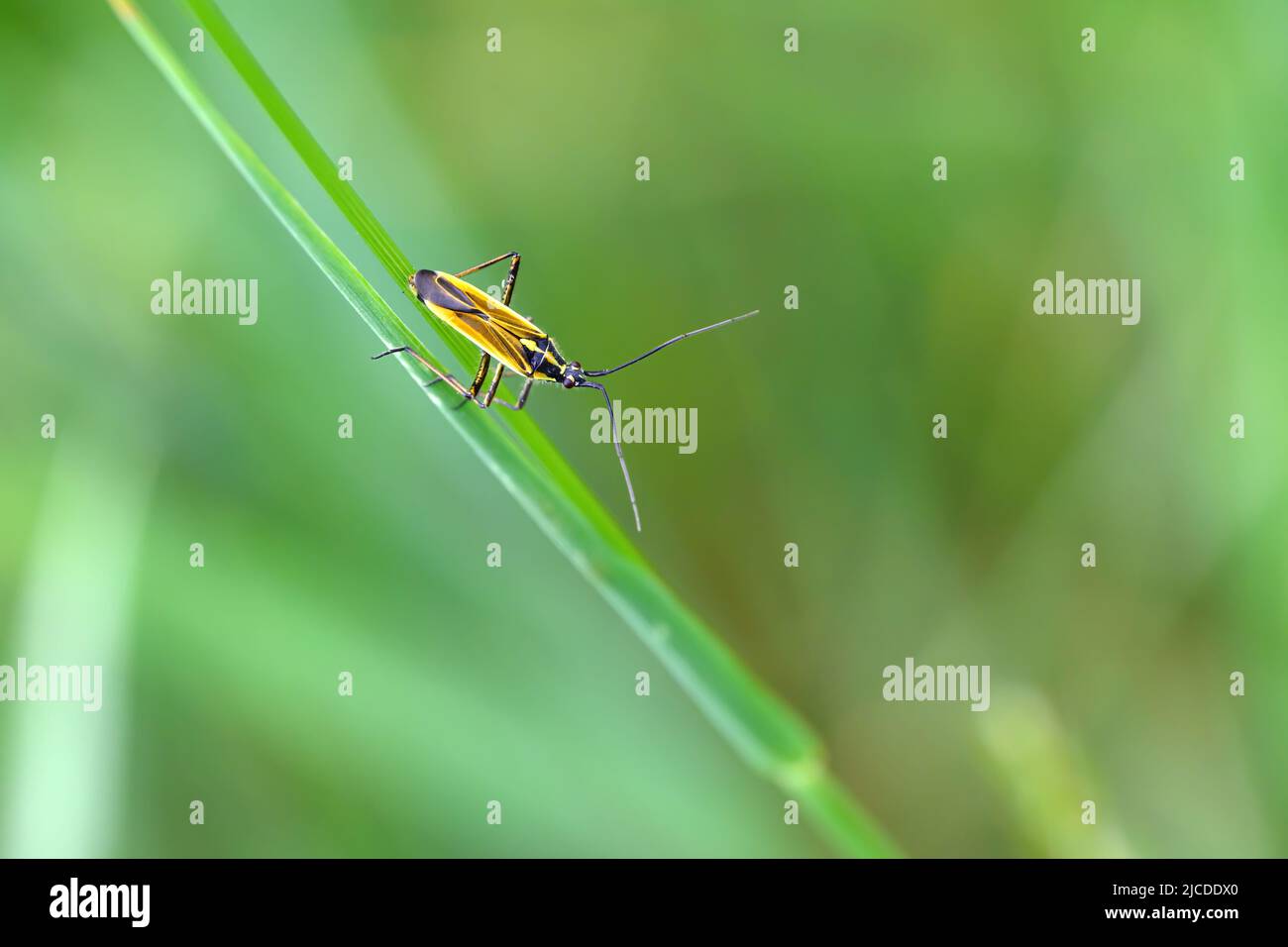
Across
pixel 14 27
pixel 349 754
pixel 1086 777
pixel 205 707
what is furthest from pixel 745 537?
pixel 14 27

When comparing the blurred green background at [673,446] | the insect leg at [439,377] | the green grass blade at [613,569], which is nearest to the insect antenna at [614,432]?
the blurred green background at [673,446]

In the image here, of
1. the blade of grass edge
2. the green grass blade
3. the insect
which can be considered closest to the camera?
the green grass blade

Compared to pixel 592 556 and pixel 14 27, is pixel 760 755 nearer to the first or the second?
pixel 592 556

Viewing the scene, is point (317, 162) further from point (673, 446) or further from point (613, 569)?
point (673, 446)

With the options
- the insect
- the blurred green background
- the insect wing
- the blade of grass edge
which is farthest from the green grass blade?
the blurred green background

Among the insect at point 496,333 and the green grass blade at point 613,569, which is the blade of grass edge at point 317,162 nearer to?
the green grass blade at point 613,569

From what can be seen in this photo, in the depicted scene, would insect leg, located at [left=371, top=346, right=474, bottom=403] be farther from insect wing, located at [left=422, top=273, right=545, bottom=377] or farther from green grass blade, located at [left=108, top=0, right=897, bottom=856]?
insect wing, located at [left=422, top=273, right=545, bottom=377]
